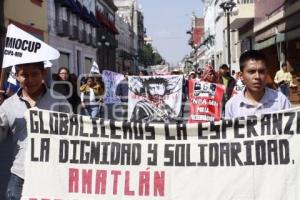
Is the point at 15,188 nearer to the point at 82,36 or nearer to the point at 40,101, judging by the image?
the point at 40,101

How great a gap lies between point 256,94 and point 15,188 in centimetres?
178

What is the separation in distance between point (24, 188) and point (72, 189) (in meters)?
0.34

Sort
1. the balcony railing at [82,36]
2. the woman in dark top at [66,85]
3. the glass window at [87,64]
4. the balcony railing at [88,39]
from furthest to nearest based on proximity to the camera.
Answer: the glass window at [87,64] → the balcony railing at [88,39] → the balcony railing at [82,36] → the woman in dark top at [66,85]

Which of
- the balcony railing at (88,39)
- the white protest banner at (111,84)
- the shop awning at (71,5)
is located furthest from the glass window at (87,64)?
the white protest banner at (111,84)

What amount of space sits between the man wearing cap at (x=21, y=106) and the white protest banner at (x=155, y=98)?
37.2 feet

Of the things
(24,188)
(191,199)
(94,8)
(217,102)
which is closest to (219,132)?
(191,199)

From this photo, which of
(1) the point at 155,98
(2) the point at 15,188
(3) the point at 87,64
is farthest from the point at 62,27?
(2) the point at 15,188

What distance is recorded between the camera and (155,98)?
16625 mm

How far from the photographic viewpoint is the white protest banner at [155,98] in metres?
16.1

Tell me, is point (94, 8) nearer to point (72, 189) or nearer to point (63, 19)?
point (63, 19)

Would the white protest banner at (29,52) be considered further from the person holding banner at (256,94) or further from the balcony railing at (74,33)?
the balcony railing at (74,33)

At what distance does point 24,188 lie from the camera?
4.41 metres

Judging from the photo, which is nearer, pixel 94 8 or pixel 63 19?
pixel 63 19

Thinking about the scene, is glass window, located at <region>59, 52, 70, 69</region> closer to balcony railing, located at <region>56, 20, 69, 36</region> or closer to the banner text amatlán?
balcony railing, located at <region>56, 20, 69, 36</region>
